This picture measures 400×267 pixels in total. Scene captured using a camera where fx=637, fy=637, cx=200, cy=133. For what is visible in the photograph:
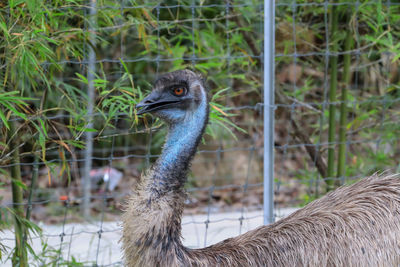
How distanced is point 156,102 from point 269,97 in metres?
0.95

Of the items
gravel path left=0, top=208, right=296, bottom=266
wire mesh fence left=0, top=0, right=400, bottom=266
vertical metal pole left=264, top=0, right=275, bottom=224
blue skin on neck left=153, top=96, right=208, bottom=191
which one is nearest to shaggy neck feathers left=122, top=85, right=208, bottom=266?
blue skin on neck left=153, top=96, right=208, bottom=191

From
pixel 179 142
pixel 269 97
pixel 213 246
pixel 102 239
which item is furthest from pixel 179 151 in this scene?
pixel 102 239

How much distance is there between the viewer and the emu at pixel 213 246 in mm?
2531

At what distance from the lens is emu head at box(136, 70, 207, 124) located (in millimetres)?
2600

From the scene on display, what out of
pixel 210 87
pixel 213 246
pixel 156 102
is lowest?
pixel 213 246

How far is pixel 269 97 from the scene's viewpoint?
3.36 meters

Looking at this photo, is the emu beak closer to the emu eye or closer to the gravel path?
the emu eye

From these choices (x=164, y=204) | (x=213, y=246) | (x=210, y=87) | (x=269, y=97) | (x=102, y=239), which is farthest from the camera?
(x=102, y=239)

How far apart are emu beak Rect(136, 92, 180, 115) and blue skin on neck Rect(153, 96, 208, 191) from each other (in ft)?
0.09

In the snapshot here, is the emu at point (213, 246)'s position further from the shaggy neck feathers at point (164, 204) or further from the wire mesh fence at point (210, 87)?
the wire mesh fence at point (210, 87)

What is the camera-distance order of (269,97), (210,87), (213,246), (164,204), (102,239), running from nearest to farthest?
1. (164,204)
2. (213,246)
3. (269,97)
4. (210,87)
5. (102,239)

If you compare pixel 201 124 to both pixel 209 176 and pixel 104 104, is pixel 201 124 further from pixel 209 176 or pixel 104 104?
pixel 209 176

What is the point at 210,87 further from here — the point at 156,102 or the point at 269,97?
the point at 156,102

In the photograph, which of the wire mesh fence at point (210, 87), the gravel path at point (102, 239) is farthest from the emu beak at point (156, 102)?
the gravel path at point (102, 239)
